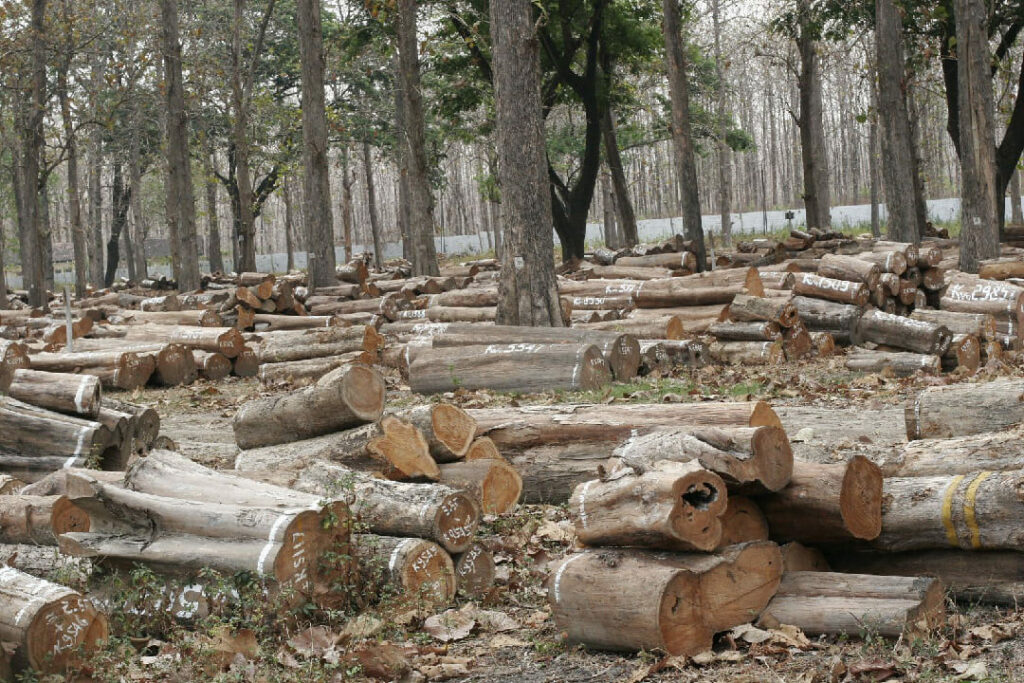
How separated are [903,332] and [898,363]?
101cm

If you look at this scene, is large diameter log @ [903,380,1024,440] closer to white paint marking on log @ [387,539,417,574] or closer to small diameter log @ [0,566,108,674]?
white paint marking on log @ [387,539,417,574]

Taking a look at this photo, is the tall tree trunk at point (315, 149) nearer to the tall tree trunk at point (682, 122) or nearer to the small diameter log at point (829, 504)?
the tall tree trunk at point (682, 122)

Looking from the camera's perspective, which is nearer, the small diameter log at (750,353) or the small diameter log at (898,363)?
the small diameter log at (898,363)

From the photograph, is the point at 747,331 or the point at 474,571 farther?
the point at 747,331

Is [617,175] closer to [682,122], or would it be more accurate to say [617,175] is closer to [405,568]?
[682,122]

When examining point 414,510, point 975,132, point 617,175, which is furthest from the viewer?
point 617,175

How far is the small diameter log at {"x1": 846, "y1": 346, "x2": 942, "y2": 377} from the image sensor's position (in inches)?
472

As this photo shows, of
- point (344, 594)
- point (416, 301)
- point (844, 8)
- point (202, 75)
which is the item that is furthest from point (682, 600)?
point (202, 75)

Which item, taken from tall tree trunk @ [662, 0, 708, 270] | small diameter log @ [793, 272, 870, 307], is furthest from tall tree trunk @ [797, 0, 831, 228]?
small diameter log @ [793, 272, 870, 307]

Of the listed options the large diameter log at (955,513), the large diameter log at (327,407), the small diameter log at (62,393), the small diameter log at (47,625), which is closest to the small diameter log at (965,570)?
the large diameter log at (955,513)

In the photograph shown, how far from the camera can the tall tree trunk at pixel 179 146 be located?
1069 inches

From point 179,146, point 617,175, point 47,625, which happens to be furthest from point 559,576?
point 617,175

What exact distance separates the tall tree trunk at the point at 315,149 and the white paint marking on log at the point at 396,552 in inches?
711

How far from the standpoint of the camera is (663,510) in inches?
194
